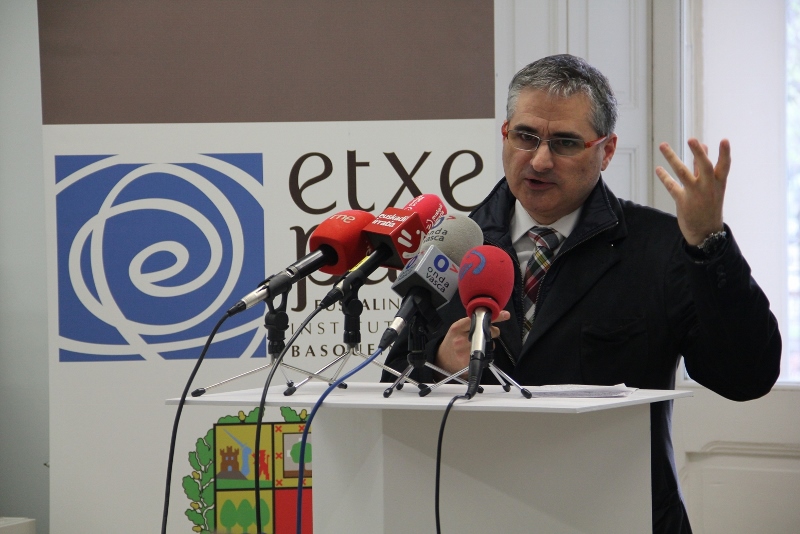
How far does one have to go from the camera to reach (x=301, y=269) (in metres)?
1.23

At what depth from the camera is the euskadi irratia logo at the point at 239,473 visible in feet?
9.41

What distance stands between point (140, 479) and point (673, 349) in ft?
6.56

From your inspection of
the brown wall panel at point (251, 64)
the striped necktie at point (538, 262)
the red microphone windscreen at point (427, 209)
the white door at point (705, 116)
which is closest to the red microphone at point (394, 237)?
the red microphone windscreen at point (427, 209)

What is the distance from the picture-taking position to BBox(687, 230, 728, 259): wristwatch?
4.43 ft

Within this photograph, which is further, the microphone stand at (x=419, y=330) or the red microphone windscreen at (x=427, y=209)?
the red microphone windscreen at (x=427, y=209)

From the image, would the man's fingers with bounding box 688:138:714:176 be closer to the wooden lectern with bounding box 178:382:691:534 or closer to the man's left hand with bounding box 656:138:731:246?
the man's left hand with bounding box 656:138:731:246

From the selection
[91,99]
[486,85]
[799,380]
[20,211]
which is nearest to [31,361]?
[20,211]

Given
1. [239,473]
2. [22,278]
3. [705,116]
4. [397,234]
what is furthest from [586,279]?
[22,278]

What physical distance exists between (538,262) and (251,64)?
1.64m

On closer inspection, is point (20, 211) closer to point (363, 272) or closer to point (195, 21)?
point (195, 21)

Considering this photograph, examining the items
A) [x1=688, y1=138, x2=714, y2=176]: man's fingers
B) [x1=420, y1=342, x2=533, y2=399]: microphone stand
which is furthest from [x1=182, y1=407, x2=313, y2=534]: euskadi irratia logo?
[x1=688, y1=138, x2=714, y2=176]: man's fingers

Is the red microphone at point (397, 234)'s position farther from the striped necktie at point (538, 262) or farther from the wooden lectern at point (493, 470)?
the striped necktie at point (538, 262)

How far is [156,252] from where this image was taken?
2.99 metres

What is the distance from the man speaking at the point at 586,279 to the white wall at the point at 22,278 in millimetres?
2005
